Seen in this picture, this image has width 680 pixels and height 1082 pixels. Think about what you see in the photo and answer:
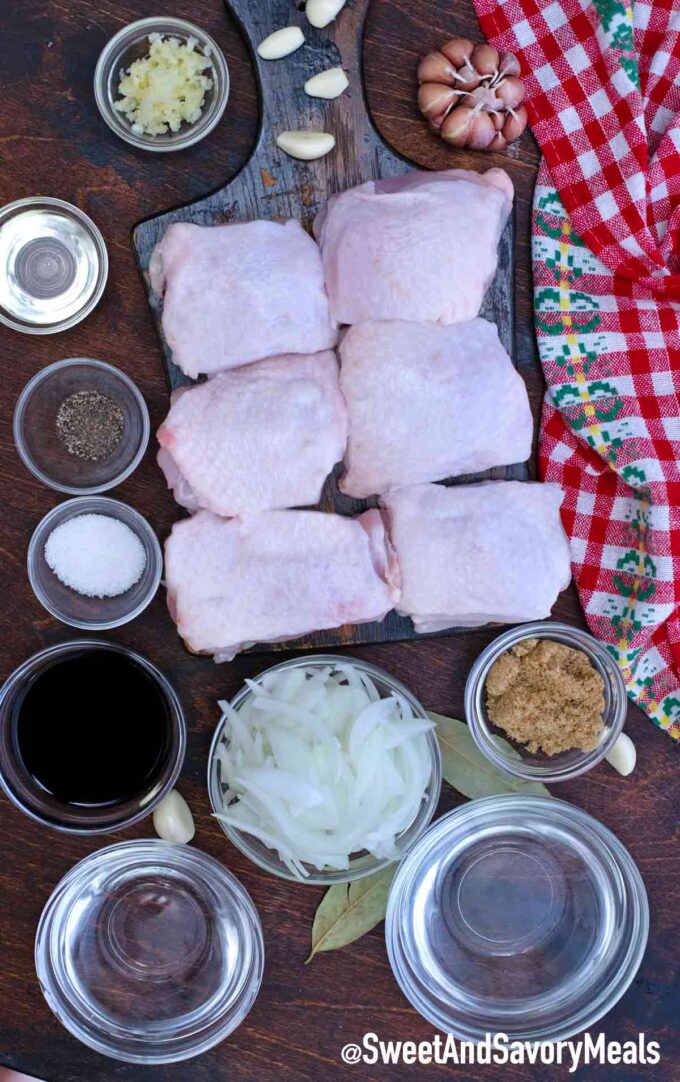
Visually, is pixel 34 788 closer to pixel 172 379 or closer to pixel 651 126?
pixel 172 379

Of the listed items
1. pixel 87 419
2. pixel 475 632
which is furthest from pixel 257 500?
pixel 475 632

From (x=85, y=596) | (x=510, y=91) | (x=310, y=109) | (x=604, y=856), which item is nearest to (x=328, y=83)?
(x=310, y=109)

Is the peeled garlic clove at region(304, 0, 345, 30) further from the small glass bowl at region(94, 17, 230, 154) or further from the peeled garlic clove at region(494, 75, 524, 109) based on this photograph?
the peeled garlic clove at region(494, 75, 524, 109)

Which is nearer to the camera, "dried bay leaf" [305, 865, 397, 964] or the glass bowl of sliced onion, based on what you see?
the glass bowl of sliced onion

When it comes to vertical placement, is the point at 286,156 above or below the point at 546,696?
above

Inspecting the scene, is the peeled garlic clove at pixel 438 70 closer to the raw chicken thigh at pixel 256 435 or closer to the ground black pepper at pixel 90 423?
the raw chicken thigh at pixel 256 435

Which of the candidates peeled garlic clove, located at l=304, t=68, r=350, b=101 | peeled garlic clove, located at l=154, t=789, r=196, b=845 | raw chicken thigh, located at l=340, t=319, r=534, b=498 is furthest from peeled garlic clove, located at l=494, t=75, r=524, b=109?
peeled garlic clove, located at l=154, t=789, r=196, b=845

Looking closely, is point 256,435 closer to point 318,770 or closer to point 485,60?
point 318,770
